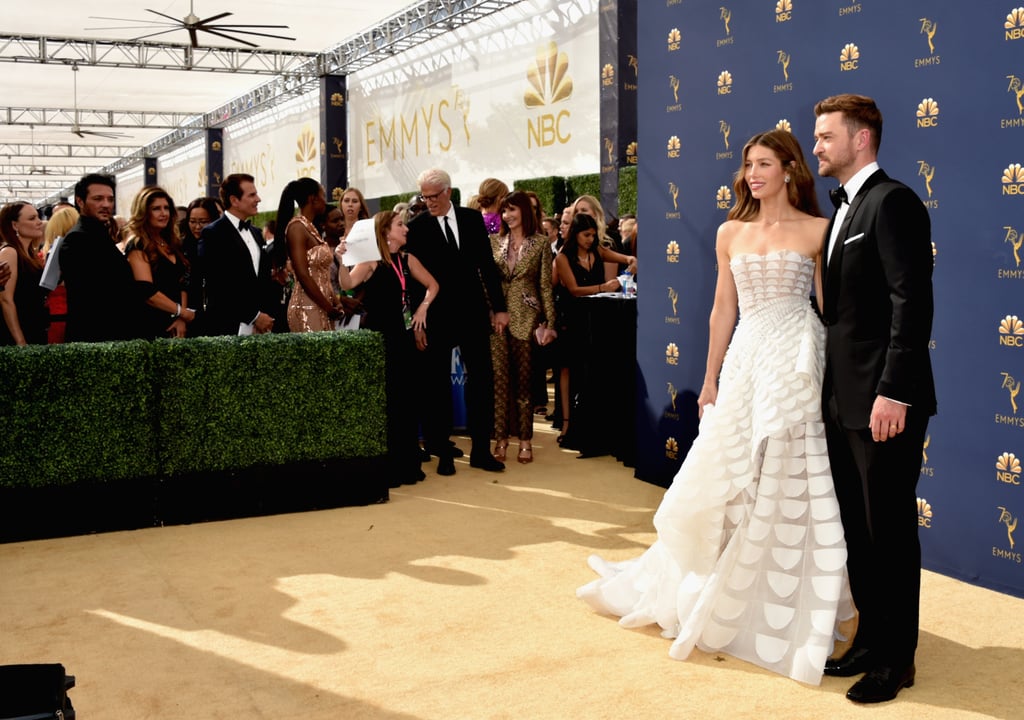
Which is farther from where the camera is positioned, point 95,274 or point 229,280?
point 229,280

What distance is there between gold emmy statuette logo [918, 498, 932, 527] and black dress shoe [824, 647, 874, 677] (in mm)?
1254

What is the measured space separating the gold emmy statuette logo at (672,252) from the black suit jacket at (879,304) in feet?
8.24

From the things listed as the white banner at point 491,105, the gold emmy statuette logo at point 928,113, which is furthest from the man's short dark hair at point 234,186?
the white banner at point 491,105

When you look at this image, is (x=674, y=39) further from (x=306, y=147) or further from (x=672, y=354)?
(x=306, y=147)

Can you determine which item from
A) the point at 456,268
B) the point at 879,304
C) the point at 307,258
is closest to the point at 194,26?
the point at 456,268

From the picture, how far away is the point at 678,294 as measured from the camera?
5797 mm

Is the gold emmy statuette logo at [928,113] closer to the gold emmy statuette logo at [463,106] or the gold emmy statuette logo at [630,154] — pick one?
the gold emmy statuette logo at [630,154]

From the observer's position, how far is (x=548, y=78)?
14828mm

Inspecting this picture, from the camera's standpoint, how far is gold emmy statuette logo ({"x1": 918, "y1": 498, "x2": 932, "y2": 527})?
4.38 meters

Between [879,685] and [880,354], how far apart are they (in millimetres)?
1005

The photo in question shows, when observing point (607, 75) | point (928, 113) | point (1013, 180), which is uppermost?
point (607, 75)

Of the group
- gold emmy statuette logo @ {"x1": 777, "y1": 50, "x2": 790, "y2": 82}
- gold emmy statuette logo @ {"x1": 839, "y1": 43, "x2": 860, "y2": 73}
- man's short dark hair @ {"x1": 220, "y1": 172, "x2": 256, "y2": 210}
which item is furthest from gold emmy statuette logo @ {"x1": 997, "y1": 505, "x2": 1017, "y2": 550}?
man's short dark hair @ {"x1": 220, "y1": 172, "x2": 256, "y2": 210}

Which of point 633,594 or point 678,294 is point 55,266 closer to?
point 678,294

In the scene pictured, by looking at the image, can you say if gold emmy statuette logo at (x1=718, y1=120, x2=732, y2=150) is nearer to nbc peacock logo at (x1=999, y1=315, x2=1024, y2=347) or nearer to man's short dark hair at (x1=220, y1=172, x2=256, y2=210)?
nbc peacock logo at (x1=999, y1=315, x2=1024, y2=347)
